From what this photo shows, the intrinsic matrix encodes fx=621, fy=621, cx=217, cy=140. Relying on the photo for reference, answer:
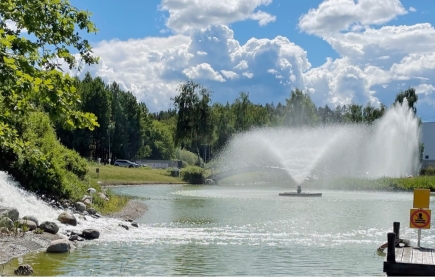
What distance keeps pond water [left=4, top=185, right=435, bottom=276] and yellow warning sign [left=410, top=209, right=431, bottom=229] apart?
1.70 metres

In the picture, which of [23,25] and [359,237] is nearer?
[23,25]

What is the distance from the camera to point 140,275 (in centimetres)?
1675

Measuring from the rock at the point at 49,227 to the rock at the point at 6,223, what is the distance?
162 cm

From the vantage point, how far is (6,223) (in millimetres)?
22484

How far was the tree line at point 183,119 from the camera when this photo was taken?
105 metres

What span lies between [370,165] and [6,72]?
7231 centimetres

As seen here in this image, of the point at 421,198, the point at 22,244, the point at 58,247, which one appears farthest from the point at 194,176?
the point at 421,198

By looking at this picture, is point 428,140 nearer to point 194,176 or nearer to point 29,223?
point 194,176

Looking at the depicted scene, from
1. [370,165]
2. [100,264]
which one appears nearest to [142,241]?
[100,264]

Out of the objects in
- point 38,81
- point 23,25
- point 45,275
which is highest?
point 23,25

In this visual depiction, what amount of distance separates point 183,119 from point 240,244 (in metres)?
81.7

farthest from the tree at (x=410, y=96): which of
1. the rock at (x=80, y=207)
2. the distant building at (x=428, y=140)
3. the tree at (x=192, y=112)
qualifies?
the rock at (x=80, y=207)

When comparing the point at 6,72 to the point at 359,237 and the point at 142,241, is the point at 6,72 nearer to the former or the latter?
the point at 142,241

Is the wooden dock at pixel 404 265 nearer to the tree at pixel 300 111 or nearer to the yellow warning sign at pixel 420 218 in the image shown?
the yellow warning sign at pixel 420 218
